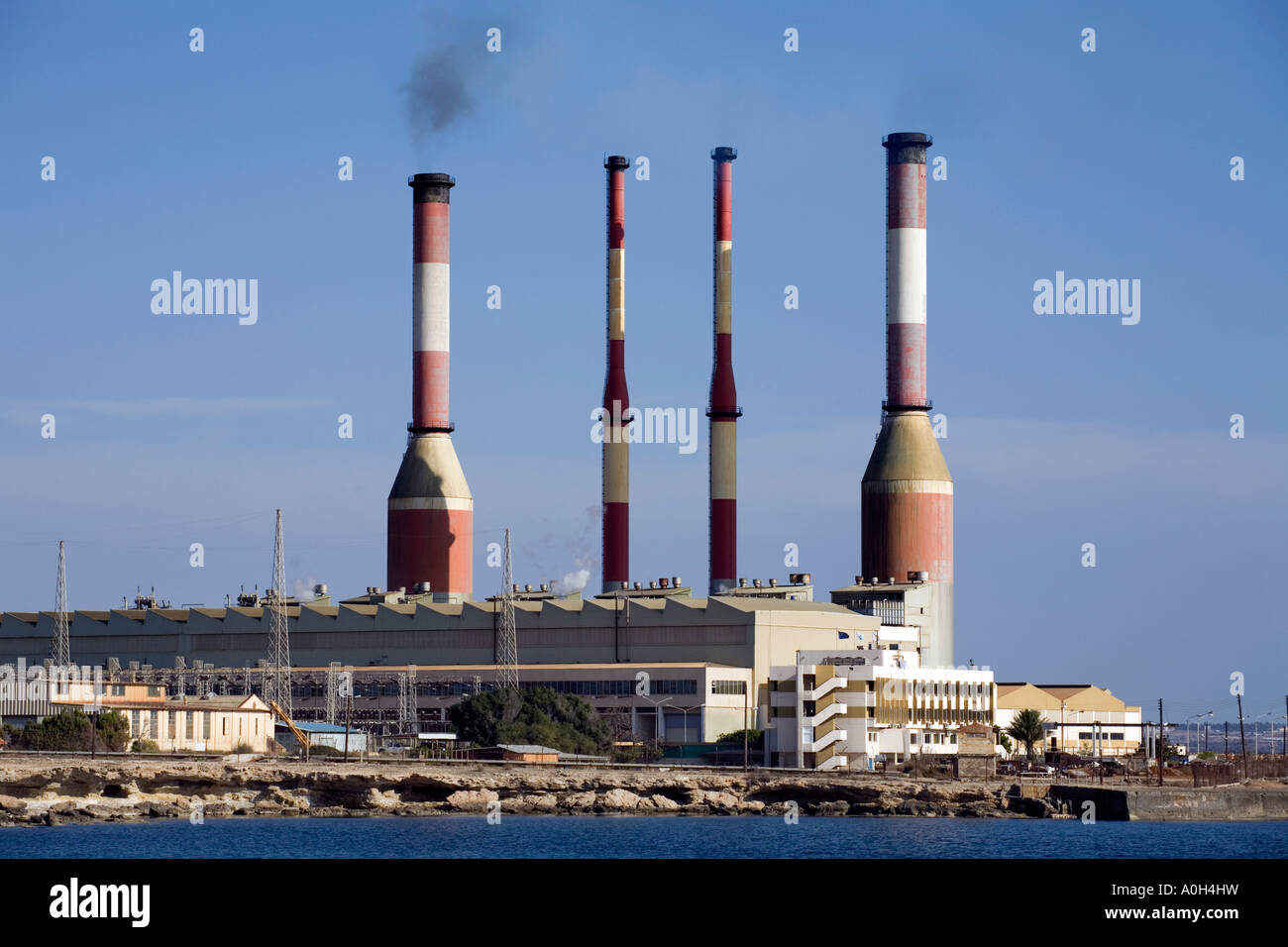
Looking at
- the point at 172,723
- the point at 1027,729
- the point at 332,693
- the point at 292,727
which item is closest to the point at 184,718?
the point at 172,723

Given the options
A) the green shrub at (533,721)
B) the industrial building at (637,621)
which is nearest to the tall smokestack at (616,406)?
the industrial building at (637,621)

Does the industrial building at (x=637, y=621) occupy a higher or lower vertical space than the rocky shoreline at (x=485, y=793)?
higher

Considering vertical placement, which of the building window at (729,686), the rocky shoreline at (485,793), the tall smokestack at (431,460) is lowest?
the rocky shoreline at (485,793)

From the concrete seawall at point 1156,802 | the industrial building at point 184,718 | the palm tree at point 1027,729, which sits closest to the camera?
the concrete seawall at point 1156,802

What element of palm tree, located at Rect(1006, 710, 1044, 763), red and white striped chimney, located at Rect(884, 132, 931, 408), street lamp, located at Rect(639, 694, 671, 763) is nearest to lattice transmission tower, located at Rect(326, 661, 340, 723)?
street lamp, located at Rect(639, 694, 671, 763)

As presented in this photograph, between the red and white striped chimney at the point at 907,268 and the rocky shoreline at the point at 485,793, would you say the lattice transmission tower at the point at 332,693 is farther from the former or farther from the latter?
the red and white striped chimney at the point at 907,268

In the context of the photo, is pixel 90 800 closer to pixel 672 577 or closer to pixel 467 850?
pixel 467 850
